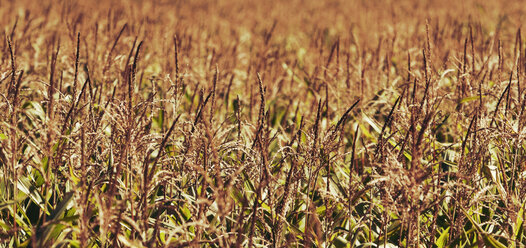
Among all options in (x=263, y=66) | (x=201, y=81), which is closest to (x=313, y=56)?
(x=263, y=66)

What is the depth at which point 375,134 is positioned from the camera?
3051 millimetres

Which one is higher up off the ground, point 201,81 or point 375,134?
point 201,81

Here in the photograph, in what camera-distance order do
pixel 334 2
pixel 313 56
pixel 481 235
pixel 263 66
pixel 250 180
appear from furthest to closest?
1. pixel 334 2
2. pixel 313 56
3. pixel 263 66
4. pixel 250 180
5. pixel 481 235

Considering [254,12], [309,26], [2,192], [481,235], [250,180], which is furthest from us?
[254,12]

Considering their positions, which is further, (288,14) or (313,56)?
(288,14)

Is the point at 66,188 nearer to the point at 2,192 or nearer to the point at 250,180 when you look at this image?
the point at 2,192

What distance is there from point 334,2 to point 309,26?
11.2ft

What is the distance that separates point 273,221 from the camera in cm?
178

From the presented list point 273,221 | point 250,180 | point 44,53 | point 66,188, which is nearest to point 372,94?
point 250,180

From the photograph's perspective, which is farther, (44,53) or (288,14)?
(288,14)

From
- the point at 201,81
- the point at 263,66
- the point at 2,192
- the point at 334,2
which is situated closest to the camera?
the point at 2,192

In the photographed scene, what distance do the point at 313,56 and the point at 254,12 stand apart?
405 cm

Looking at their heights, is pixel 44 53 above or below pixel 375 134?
above

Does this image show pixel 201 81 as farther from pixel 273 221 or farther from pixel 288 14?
pixel 288 14
